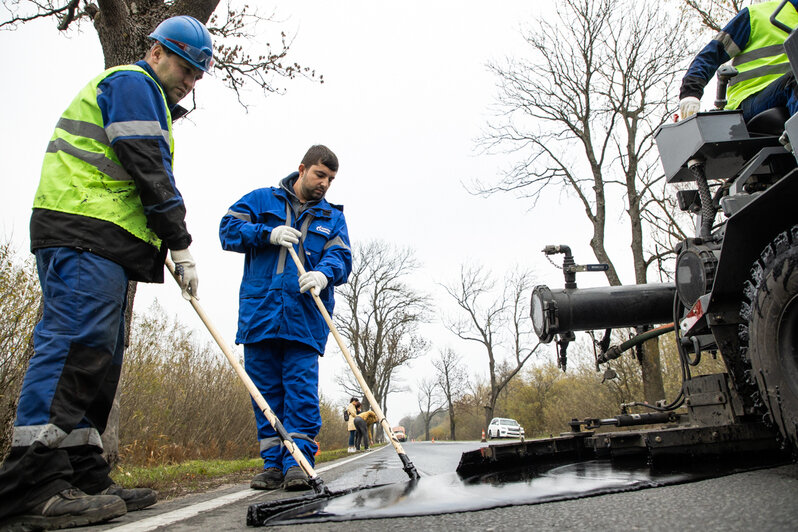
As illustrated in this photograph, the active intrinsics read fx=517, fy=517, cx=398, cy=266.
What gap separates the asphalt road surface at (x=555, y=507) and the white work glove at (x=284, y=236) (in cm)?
159

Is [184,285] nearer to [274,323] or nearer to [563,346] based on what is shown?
[274,323]

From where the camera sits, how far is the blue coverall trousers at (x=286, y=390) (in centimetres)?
324

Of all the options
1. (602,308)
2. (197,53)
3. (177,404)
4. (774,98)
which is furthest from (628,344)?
(177,404)

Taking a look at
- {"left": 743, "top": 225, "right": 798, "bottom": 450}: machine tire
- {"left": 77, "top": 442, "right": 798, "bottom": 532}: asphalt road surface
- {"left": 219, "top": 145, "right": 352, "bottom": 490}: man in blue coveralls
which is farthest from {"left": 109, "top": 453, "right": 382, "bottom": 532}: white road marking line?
{"left": 743, "top": 225, "right": 798, "bottom": 450}: machine tire

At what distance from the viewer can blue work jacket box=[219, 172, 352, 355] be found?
3.33 meters

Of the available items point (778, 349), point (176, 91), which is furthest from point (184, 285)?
point (778, 349)

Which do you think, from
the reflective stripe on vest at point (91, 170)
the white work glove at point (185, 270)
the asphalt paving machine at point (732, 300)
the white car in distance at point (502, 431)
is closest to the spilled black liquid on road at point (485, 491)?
the asphalt paving machine at point (732, 300)

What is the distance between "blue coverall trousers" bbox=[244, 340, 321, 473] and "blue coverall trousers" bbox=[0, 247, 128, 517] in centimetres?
111

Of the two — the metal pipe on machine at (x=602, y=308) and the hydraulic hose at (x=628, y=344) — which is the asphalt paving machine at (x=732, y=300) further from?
the hydraulic hose at (x=628, y=344)

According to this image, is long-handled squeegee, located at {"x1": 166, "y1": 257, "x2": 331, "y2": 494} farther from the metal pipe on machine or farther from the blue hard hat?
the metal pipe on machine

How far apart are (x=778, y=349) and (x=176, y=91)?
291 cm

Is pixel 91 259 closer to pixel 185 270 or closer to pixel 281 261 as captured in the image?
pixel 185 270

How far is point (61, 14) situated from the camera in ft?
19.7

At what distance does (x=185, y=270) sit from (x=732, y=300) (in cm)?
250
